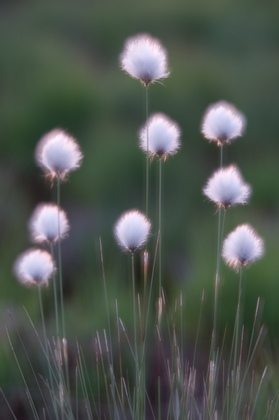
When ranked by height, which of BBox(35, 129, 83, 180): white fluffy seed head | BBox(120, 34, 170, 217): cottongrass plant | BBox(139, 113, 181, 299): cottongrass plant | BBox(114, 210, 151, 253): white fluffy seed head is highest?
BBox(120, 34, 170, 217): cottongrass plant

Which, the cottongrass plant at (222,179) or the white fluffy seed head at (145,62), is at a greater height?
the white fluffy seed head at (145,62)

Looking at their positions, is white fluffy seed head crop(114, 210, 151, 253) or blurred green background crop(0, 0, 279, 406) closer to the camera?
white fluffy seed head crop(114, 210, 151, 253)

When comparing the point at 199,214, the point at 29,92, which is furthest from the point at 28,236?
the point at 29,92

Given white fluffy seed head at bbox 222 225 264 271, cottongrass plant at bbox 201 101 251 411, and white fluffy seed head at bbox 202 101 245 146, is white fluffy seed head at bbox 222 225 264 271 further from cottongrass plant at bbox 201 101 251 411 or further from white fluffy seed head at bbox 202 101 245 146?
white fluffy seed head at bbox 202 101 245 146

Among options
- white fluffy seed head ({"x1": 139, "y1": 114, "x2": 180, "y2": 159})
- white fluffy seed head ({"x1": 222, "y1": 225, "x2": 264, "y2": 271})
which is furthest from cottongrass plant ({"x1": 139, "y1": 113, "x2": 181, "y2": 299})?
white fluffy seed head ({"x1": 222, "y1": 225, "x2": 264, "y2": 271})

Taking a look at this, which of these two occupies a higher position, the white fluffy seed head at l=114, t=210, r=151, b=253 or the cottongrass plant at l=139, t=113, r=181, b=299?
the cottongrass plant at l=139, t=113, r=181, b=299

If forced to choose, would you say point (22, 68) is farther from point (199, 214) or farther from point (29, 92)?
point (199, 214)

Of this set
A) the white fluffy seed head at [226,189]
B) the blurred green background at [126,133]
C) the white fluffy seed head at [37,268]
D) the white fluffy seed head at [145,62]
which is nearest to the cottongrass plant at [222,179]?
the white fluffy seed head at [226,189]

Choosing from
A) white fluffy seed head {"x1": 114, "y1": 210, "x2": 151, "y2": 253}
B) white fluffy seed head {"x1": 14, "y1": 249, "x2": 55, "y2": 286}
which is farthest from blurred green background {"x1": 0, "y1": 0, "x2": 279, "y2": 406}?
white fluffy seed head {"x1": 114, "y1": 210, "x2": 151, "y2": 253}

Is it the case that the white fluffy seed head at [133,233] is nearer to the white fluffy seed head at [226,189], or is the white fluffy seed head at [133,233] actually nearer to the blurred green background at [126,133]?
the white fluffy seed head at [226,189]
